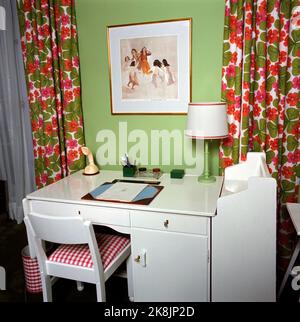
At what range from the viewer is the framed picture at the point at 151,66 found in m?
2.19

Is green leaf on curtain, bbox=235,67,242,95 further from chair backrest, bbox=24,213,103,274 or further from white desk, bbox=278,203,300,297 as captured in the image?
chair backrest, bbox=24,213,103,274

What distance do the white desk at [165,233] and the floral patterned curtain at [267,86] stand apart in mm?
489

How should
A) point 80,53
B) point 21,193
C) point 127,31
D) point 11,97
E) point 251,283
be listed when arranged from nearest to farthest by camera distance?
point 251,283 → point 127,31 → point 80,53 → point 11,97 → point 21,193

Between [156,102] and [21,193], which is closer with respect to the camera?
[156,102]

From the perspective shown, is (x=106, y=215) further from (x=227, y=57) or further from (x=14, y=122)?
(x=14, y=122)

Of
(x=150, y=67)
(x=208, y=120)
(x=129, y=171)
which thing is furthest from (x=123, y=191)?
(x=150, y=67)

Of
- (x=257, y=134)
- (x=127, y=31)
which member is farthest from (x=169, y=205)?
(x=127, y=31)

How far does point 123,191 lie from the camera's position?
1968 millimetres

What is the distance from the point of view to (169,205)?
5.61 feet

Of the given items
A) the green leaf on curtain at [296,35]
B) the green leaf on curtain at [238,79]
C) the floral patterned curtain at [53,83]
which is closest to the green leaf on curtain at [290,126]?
the green leaf on curtain at [238,79]

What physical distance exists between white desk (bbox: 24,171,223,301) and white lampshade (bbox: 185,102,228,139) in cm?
36

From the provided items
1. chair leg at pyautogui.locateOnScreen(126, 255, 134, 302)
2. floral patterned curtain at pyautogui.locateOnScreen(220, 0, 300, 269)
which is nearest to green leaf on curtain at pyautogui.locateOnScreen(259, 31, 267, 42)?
floral patterned curtain at pyautogui.locateOnScreen(220, 0, 300, 269)
